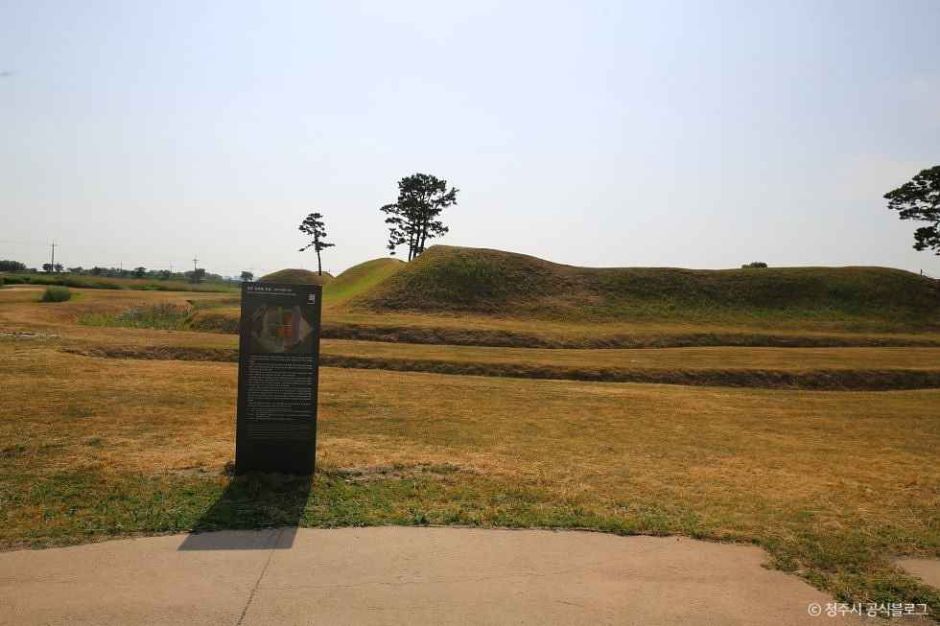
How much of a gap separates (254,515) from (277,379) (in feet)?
5.86

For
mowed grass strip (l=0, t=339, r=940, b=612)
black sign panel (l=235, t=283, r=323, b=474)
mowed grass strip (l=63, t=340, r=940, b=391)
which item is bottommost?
mowed grass strip (l=0, t=339, r=940, b=612)

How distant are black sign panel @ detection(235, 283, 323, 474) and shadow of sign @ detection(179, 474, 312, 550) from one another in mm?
279

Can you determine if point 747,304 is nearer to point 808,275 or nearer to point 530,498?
point 808,275

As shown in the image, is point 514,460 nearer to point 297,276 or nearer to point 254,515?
point 254,515

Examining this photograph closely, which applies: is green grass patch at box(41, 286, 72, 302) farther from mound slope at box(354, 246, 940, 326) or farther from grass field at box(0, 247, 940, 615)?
grass field at box(0, 247, 940, 615)

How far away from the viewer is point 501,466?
8703 millimetres

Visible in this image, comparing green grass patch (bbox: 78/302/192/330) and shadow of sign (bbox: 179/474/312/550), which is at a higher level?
green grass patch (bbox: 78/302/192/330)

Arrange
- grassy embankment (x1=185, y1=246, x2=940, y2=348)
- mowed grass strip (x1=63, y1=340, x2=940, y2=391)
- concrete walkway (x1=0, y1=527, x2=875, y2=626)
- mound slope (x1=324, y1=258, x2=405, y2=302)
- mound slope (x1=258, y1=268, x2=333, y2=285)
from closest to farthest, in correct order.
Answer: concrete walkway (x1=0, y1=527, x2=875, y2=626), mowed grass strip (x1=63, y1=340, x2=940, y2=391), grassy embankment (x1=185, y1=246, x2=940, y2=348), mound slope (x1=324, y1=258, x2=405, y2=302), mound slope (x1=258, y1=268, x2=333, y2=285)

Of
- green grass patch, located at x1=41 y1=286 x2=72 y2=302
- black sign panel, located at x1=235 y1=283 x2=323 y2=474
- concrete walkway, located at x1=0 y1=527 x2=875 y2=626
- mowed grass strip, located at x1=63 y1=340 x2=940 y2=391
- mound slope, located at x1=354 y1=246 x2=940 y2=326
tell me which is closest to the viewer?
concrete walkway, located at x1=0 y1=527 x2=875 y2=626

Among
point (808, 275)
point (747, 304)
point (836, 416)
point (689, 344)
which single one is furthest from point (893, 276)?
point (836, 416)

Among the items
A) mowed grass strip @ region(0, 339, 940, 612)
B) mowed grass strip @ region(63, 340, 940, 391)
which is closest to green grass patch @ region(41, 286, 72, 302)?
mowed grass strip @ region(63, 340, 940, 391)

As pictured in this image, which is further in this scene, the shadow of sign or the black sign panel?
the black sign panel

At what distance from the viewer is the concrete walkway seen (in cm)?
433

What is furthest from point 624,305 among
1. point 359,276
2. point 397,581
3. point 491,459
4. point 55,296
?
point 397,581
